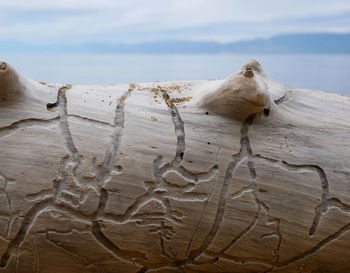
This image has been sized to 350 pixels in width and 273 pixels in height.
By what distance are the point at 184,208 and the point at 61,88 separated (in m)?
0.71

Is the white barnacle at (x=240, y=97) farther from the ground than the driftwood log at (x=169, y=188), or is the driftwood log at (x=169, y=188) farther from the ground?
the white barnacle at (x=240, y=97)

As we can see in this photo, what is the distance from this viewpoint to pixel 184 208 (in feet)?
4.60

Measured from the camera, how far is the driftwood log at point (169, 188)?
53.6 inches

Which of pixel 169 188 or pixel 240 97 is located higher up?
pixel 240 97

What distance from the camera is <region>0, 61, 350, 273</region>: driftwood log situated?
136 cm

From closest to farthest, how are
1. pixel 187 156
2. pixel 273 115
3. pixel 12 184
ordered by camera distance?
pixel 12 184 → pixel 187 156 → pixel 273 115

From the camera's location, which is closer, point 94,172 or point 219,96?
point 94,172

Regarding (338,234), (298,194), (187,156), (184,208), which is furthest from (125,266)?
(338,234)

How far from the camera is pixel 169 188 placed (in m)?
1.42

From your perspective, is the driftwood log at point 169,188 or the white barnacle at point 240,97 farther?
the white barnacle at point 240,97

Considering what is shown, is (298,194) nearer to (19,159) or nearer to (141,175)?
(141,175)

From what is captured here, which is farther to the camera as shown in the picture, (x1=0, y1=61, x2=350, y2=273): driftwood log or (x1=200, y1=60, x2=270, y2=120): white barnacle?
(x1=200, y1=60, x2=270, y2=120): white barnacle

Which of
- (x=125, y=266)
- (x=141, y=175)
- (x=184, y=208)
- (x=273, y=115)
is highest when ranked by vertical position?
(x=273, y=115)

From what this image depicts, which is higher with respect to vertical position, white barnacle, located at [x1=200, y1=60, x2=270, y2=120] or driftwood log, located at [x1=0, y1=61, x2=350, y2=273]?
white barnacle, located at [x1=200, y1=60, x2=270, y2=120]
